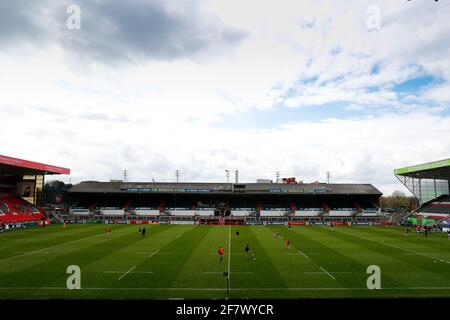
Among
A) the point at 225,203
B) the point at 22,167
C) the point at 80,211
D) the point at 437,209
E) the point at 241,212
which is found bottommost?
the point at 241,212

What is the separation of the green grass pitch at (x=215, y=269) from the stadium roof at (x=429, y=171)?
3229 centimetres

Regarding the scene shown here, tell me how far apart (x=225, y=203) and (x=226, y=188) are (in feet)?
17.4

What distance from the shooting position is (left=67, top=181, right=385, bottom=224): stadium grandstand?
3797 inches

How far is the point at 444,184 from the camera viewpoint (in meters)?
98.2

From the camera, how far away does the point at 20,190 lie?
89.2 m

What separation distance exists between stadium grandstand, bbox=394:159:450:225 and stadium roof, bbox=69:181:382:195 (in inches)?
444

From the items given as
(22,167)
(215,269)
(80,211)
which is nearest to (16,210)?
(22,167)

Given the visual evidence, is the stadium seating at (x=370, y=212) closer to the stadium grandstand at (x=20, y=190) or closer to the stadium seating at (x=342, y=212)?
the stadium seating at (x=342, y=212)

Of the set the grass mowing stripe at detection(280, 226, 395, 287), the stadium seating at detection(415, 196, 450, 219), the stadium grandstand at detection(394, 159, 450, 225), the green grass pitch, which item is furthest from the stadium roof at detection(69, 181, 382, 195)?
the green grass pitch

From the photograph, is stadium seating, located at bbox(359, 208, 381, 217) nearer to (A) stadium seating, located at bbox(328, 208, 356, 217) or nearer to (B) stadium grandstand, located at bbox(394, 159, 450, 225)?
(A) stadium seating, located at bbox(328, 208, 356, 217)

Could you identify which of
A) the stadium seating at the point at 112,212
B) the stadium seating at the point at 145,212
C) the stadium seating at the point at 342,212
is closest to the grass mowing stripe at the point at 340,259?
the stadium seating at the point at 342,212

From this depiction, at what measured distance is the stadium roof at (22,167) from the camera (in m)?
66.8

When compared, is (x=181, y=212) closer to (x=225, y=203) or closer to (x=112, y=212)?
(x=225, y=203)

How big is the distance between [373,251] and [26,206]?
75433mm
